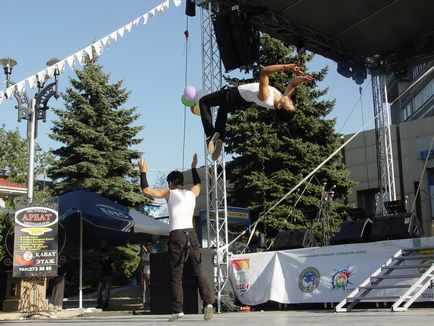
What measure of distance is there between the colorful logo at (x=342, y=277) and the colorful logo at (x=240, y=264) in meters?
1.95

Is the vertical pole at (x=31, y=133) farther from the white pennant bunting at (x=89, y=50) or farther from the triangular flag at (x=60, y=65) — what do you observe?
the white pennant bunting at (x=89, y=50)

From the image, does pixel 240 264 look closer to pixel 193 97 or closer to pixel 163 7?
pixel 193 97

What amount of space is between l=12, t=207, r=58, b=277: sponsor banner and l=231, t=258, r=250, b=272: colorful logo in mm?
3427

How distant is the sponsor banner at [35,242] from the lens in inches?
398

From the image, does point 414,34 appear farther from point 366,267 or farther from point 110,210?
point 110,210

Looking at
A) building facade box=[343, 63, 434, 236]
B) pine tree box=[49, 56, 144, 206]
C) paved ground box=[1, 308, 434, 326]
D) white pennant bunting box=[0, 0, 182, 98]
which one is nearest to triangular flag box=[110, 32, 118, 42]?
white pennant bunting box=[0, 0, 182, 98]

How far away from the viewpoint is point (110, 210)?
13.2 m

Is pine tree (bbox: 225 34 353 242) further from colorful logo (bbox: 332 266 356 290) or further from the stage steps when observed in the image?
the stage steps

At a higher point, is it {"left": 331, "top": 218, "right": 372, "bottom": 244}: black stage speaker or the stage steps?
{"left": 331, "top": 218, "right": 372, "bottom": 244}: black stage speaker

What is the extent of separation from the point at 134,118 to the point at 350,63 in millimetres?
13114

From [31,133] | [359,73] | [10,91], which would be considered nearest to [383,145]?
[359,73]

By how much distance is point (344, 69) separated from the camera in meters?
15.1

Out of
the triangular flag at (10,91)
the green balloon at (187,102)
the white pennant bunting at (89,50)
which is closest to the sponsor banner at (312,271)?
the green balloon at (187,102)

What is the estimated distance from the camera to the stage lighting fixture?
49.5 feet
